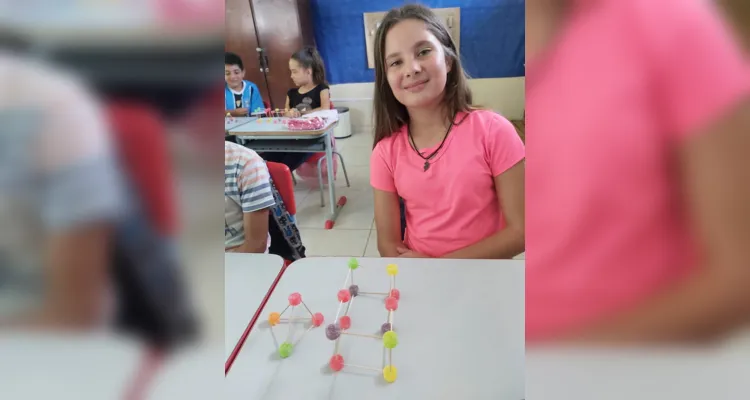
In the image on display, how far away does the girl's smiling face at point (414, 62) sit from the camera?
0.82 m

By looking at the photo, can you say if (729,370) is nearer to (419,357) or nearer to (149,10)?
(149,10)

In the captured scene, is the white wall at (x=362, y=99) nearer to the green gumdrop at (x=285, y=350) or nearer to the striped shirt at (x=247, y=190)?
the striped shirt at (x=247, y=190)

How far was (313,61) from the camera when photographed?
6.79 feet

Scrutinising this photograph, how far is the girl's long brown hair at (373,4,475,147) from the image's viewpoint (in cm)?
84

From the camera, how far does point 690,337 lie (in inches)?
4.7

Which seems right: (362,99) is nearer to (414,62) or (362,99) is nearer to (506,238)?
(414,62)

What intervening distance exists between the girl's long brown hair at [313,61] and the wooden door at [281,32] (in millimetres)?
37

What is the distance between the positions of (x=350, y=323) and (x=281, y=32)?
203 centimetres

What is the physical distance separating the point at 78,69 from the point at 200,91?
0.03 meters

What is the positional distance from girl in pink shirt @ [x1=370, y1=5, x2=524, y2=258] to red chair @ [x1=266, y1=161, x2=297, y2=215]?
282 millimetres

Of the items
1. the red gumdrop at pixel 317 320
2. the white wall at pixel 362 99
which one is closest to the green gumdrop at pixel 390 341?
the red gumdrop at pixel 317 320

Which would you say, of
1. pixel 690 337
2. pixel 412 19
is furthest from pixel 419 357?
pixel 412 19

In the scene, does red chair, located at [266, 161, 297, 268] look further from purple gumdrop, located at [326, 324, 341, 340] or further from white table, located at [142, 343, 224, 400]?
white table, located at [142, 343, 224, 400]

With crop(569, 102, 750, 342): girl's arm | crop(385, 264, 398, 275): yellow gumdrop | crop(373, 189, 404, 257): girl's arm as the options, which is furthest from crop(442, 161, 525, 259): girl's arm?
crop(569, 102, 750, 342): girl's arm
